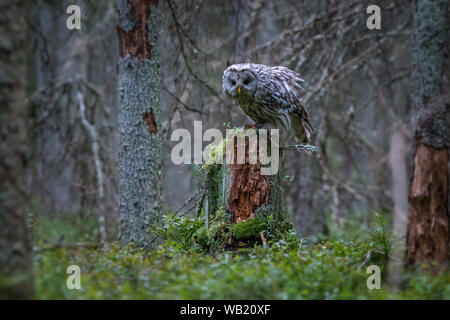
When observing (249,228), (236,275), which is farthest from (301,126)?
(236,275)

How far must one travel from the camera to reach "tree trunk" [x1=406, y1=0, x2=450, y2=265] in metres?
5.99

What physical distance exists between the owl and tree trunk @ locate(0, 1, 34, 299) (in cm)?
378

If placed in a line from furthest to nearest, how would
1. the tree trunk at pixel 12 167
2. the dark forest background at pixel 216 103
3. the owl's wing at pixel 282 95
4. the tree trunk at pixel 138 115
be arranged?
the tree trunk at pixel 138 115 → the owl's wing at pixel 282 95 → the dark forest background at pixel 216 103 → the tree trunk at pixel 12 167

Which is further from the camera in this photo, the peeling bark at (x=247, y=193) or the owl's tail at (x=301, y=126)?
the owl's tail at (x=301, y=126)

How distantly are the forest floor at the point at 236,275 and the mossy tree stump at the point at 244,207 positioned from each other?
0.37 m

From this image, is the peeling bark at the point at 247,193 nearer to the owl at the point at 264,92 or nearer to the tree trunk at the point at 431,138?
the owl at the point at 264,92

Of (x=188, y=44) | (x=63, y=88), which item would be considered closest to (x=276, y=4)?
(x=188, y=44)

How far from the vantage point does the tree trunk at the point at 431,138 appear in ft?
19.6

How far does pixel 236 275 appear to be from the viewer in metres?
4.29

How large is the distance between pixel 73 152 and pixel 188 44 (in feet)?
12.5

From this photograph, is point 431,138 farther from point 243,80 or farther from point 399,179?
point 399,179

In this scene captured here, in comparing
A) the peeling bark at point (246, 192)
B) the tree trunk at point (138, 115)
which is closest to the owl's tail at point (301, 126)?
the peeling bark at point (246, 192)

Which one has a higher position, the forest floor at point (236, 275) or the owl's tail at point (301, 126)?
the owl's tail at point (301, 126)
